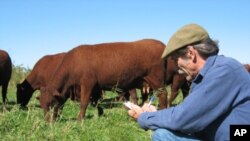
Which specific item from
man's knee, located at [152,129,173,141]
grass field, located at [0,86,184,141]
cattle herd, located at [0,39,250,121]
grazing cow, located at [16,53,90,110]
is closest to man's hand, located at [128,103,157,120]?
man's knee, located at [152,129,173,141]

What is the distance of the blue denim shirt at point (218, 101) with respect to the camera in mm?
3600

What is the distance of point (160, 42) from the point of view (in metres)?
12.9

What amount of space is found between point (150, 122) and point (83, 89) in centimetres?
810

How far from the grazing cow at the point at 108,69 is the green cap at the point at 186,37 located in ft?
26.8

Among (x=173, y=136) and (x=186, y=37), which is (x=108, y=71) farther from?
(x=186, y=37)

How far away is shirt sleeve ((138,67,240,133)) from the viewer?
3594 millimetres

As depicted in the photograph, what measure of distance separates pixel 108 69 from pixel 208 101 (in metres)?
8.80

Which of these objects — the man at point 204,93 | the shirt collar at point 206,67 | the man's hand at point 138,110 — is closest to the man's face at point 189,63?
the man at point 204,93

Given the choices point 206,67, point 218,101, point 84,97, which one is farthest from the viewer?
point 84,97

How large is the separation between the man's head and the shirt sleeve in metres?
0.21

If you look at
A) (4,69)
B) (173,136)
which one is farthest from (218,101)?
(4,69)

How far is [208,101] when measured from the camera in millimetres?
3609

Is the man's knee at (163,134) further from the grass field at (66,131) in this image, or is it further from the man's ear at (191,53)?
the grass field at (66,131)

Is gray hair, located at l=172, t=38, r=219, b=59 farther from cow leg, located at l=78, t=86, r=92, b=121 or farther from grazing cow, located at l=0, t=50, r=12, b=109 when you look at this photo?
grazing cow, located at l=0, t=50, r=12, b=109
